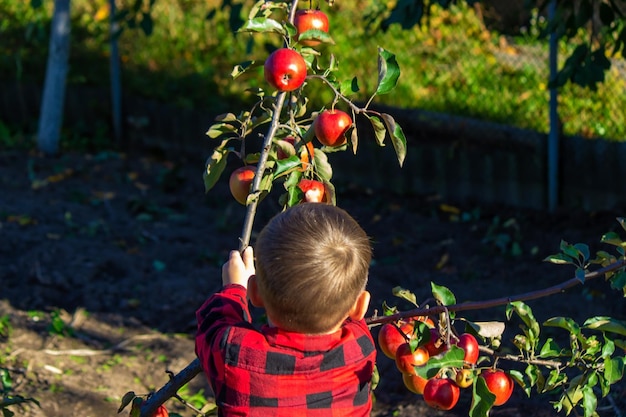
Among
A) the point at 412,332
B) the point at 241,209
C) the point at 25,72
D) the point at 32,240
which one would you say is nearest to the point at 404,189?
the point at 241,209

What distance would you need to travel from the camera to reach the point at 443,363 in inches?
63.9

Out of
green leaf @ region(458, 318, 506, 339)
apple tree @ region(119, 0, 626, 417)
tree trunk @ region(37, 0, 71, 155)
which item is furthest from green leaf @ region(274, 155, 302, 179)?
tree trunk @ region(37, 0, 71, 155)

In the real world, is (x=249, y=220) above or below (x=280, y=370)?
above

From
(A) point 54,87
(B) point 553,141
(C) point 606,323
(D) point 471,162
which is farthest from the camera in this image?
(A) point 54,87

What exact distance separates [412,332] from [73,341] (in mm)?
2308

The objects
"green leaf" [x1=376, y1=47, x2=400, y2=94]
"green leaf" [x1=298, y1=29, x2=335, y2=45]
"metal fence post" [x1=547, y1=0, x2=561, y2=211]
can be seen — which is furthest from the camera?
"metal fence post" [x1=547, y1=0, x2=561, y2=211]

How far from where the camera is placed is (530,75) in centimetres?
604

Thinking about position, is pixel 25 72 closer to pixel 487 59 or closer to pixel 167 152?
pixel 167 152

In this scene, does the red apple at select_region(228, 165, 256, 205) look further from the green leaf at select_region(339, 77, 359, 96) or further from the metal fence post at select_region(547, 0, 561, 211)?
the metal fence post at select_region(547, 0, 561, 211)

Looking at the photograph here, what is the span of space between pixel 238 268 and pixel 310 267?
0.30 m

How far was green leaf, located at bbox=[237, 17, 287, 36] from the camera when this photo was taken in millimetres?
1852

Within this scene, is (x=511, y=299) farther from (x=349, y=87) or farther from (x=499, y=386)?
(x=349, y=87)

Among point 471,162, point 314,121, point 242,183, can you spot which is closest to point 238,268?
point 242,183

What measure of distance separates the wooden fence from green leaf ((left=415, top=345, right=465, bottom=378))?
3734mm
